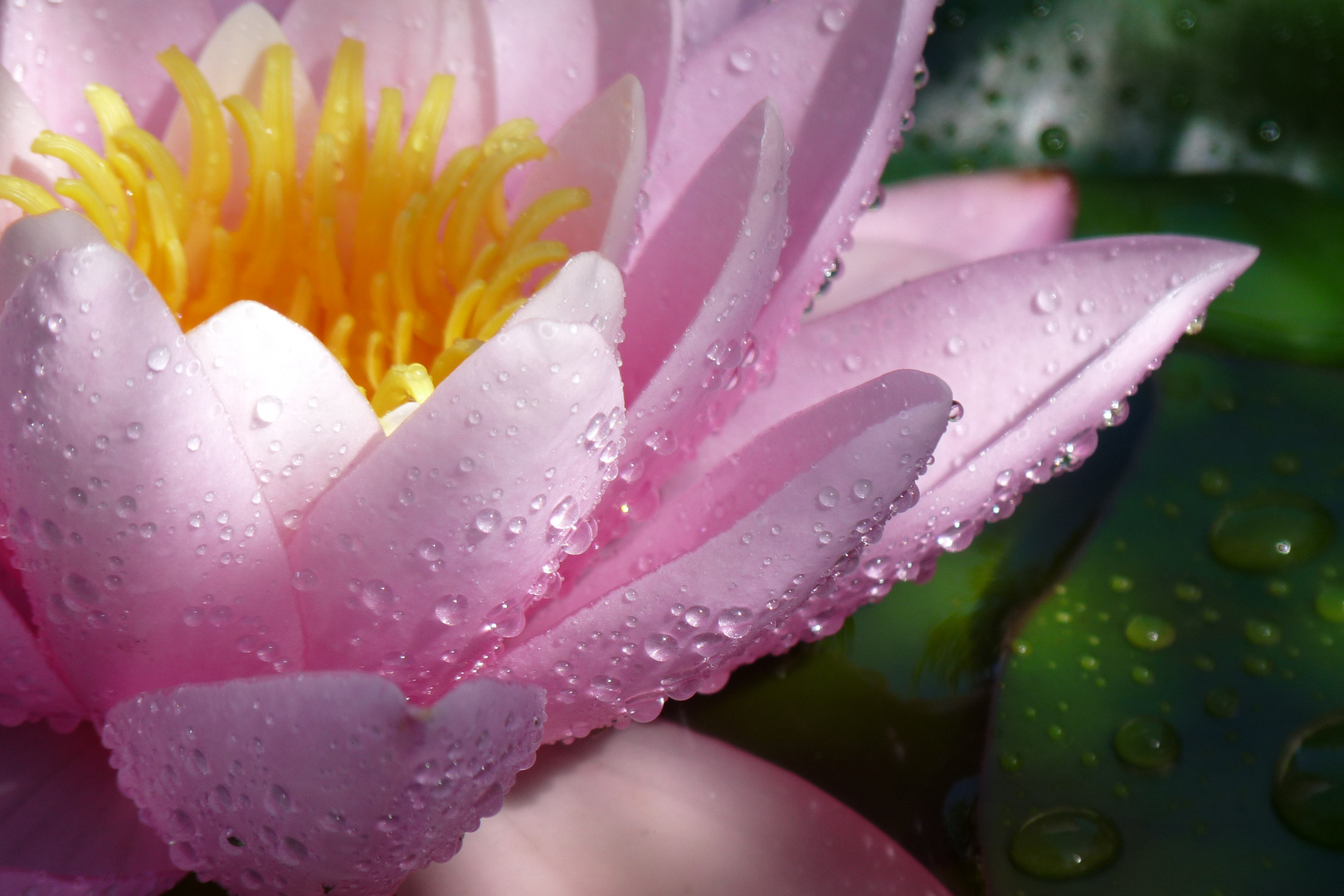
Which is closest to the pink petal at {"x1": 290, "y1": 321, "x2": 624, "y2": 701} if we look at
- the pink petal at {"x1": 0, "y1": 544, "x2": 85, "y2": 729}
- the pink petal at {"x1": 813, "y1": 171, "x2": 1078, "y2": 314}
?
the pink petal at {"x1": 0, "y1": 544, "x2": 85, "y2": 729}

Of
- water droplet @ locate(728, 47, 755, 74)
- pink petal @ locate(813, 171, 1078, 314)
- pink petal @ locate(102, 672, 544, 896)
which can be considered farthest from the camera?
pink petal @ locate(813, 171, 1078, 314)

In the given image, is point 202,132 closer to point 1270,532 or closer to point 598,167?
point 598,167

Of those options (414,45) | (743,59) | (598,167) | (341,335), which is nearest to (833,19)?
(743,59)

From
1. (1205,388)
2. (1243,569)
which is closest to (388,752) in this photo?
(1243,569)

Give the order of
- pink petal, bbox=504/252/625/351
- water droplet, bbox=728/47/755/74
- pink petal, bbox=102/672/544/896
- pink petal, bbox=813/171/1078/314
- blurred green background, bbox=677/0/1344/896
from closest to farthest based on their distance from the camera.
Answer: pink petal, bbox=102/672/544/896
pink petal, bbox=504/252/625/351
blurred green background, bbox=677/0/1344/896
water droplet, bbox=728/47/755/74
pink petal, bbox=813/171/1078/314

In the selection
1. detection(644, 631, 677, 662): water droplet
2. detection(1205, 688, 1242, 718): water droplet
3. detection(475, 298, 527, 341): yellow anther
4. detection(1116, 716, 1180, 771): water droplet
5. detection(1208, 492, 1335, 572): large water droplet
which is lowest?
detection(1205, 688, 1242, 718): water droplet

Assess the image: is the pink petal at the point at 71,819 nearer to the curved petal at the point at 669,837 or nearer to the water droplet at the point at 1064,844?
the curved petal at the point at 669,837

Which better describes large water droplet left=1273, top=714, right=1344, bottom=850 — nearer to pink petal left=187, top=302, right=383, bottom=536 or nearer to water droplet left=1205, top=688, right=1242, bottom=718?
water droplet left=1205, top=688, right=1242, bottom=718
